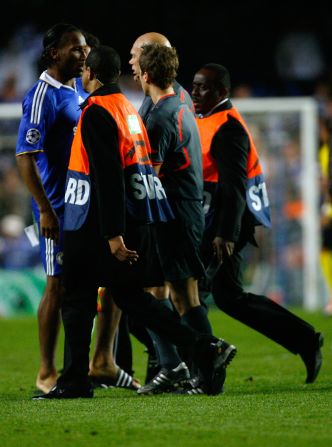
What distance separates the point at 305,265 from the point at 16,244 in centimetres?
375

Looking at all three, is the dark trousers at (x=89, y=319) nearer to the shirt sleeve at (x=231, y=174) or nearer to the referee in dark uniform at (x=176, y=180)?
the referee in dark uniform at (x=176, y=180)

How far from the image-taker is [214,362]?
639 cm

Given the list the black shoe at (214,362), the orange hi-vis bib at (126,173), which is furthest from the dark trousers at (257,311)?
the orange hi-vis bib at (126,173)

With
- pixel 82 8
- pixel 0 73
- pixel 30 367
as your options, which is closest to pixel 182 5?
pixel 82 8

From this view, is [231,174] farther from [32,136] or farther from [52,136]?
→ [32,136]

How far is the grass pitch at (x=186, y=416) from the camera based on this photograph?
4969mm

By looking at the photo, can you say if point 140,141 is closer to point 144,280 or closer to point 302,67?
point 144,280

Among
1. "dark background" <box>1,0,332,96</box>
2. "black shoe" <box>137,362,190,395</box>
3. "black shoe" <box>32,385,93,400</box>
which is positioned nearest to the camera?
"black shoe" <box>32,385,93,400</box>

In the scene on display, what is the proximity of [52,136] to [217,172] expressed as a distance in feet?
3.43

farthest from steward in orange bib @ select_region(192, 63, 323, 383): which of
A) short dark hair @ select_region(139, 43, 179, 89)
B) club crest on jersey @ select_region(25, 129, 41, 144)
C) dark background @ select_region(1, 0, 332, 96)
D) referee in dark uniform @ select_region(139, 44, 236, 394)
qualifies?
dark background @ select_region(1, 0, 332, 96)

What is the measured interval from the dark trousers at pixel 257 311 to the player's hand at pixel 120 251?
1.26 m

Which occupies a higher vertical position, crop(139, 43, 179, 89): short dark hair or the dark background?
crop(139, 43, 179, 89): short dark hair

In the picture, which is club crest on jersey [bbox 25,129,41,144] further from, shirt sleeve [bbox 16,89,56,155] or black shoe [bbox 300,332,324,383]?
black shoe [bbox 300,332,324,383]

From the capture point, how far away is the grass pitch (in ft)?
16.3
